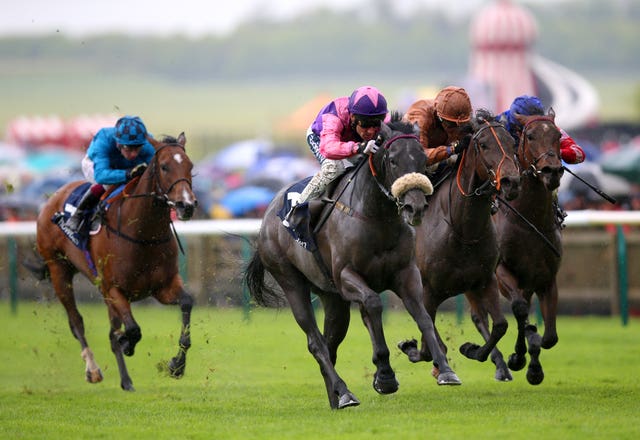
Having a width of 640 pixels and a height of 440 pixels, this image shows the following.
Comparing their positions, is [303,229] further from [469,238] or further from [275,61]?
[275,61]

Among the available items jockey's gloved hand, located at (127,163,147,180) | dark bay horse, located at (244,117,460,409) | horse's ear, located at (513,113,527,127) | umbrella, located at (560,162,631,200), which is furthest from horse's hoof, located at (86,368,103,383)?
umbrella, located at (560,162,631,200)

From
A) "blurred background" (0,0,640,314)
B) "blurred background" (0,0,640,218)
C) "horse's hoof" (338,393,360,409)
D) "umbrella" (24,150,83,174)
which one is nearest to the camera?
"horse's hoof" (338,393,360,409)

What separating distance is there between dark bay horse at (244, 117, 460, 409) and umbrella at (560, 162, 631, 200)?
27.3 feet

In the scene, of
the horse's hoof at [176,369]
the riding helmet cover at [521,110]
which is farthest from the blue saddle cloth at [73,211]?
the riding helmet cover at [521,110]

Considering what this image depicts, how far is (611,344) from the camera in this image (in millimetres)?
11453

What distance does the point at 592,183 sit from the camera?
15.4 metres

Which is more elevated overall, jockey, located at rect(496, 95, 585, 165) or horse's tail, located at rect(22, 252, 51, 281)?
jockey, located at rect(496, 95, 585, 165)

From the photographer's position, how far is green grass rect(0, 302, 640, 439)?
258 inches

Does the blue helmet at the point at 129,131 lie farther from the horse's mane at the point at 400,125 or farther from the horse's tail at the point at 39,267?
the horse's mane at the point at 400,125

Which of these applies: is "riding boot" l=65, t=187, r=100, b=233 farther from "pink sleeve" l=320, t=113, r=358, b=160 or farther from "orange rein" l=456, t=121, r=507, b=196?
"orange rein" l=456, t=121, r=507, b=196

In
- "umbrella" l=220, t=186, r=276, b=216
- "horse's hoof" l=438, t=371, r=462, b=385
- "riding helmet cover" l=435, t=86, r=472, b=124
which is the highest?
"riding helmet cover" l=435, t=86, r=472, b=124

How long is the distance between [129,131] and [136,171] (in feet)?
1.06

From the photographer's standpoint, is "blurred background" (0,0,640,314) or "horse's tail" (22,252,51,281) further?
"blurred background" (0,0,640,314)

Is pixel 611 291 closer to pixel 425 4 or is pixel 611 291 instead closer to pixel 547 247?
pixel 547 247
